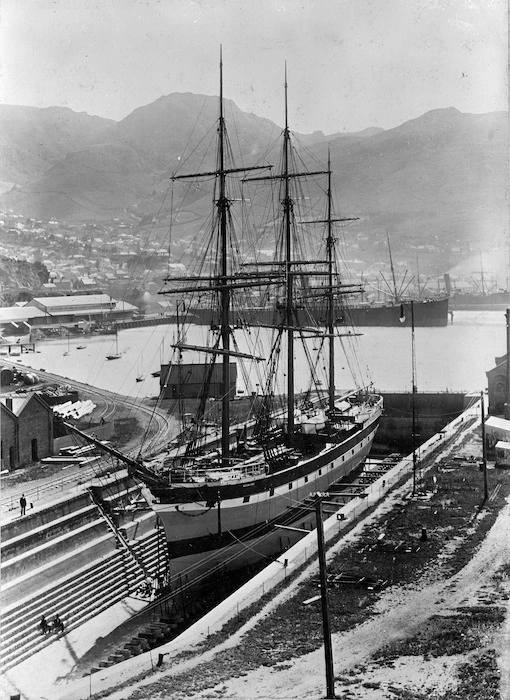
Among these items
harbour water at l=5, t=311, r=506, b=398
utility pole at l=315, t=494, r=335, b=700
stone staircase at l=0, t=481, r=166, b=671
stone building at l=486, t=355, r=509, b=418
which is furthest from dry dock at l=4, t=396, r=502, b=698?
harbour water at l=5, t=311, r=506, b=398

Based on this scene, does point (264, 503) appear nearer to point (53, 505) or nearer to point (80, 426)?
point (53, 505)

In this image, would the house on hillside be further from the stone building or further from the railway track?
the stone building

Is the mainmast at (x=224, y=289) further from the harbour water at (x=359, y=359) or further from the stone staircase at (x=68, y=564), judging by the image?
the harbour water at (x=359, y=359)

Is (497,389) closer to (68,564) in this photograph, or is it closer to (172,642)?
(68,564)

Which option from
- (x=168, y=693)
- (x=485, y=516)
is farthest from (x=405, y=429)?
(x=168, y=693)

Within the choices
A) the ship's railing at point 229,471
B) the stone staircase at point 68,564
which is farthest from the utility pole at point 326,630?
the ship's railing at point 229,471

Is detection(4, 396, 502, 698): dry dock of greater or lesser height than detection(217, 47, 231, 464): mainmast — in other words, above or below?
below
